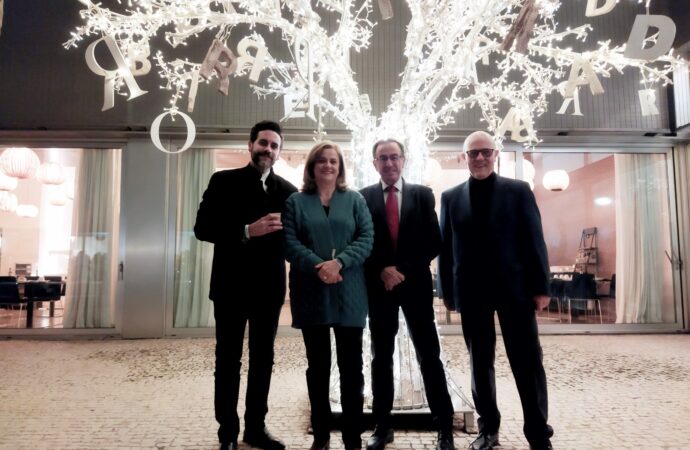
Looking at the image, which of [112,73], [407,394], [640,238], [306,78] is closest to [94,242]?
[112,73]

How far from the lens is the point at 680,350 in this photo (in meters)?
4.49

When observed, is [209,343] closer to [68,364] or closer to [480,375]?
[68,364]

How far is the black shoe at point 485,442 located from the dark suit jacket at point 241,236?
105 centimetres

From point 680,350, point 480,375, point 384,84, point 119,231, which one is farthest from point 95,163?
point 680,350

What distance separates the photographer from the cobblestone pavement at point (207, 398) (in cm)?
220

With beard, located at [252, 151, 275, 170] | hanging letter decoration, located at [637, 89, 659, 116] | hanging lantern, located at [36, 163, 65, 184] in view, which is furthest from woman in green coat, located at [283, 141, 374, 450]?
hanging lantern, located at [36, 163, 65, 184]

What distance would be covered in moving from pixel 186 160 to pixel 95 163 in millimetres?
1068

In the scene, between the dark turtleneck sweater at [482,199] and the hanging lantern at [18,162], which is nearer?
the dark turtleneck sweater at [482,199]

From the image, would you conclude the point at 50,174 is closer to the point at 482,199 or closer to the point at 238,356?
the point at 238,356

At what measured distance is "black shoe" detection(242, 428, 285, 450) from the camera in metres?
2.05

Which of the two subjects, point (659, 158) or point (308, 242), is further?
point (659, 158)

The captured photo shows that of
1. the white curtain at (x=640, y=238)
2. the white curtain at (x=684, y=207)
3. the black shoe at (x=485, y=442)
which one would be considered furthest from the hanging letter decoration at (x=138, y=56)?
the white curtain at (x=684, y=207)

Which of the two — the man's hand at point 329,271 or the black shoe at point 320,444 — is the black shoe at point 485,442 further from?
the man's hand at point 329,271

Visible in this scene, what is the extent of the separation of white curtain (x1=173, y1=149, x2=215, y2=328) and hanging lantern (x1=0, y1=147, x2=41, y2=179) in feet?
5.25
